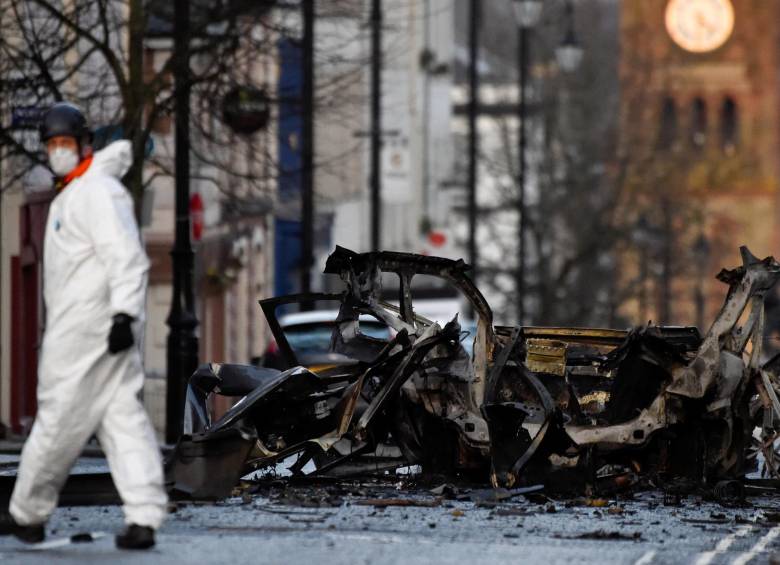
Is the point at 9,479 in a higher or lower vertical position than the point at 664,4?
lower

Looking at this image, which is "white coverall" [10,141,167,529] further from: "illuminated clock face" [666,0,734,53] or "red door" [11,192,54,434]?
"illuminated clock face" [666,0,734,53]

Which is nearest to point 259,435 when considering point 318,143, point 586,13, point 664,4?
point 318,143

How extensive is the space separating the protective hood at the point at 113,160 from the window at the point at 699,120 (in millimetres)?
121800

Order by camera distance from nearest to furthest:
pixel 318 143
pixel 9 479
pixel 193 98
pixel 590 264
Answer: pixel 9 479
pixel 193 98
pixel 318 143
pixel 590 264

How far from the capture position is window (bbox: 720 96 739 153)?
133250 millimetres

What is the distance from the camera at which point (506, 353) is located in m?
14.7

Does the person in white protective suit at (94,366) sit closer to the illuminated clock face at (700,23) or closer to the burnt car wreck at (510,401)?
the burnt car wreck at (510,401)

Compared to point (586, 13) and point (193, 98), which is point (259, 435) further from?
point (586, 13)

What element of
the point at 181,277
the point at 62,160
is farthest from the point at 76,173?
the point at 181,277

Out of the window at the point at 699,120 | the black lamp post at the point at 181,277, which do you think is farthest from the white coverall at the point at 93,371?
the window at the point at 699,120

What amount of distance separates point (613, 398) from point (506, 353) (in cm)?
67

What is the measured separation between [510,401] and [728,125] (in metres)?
121

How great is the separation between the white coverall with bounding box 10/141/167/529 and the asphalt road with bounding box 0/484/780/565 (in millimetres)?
297

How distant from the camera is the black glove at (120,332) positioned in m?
10.4
